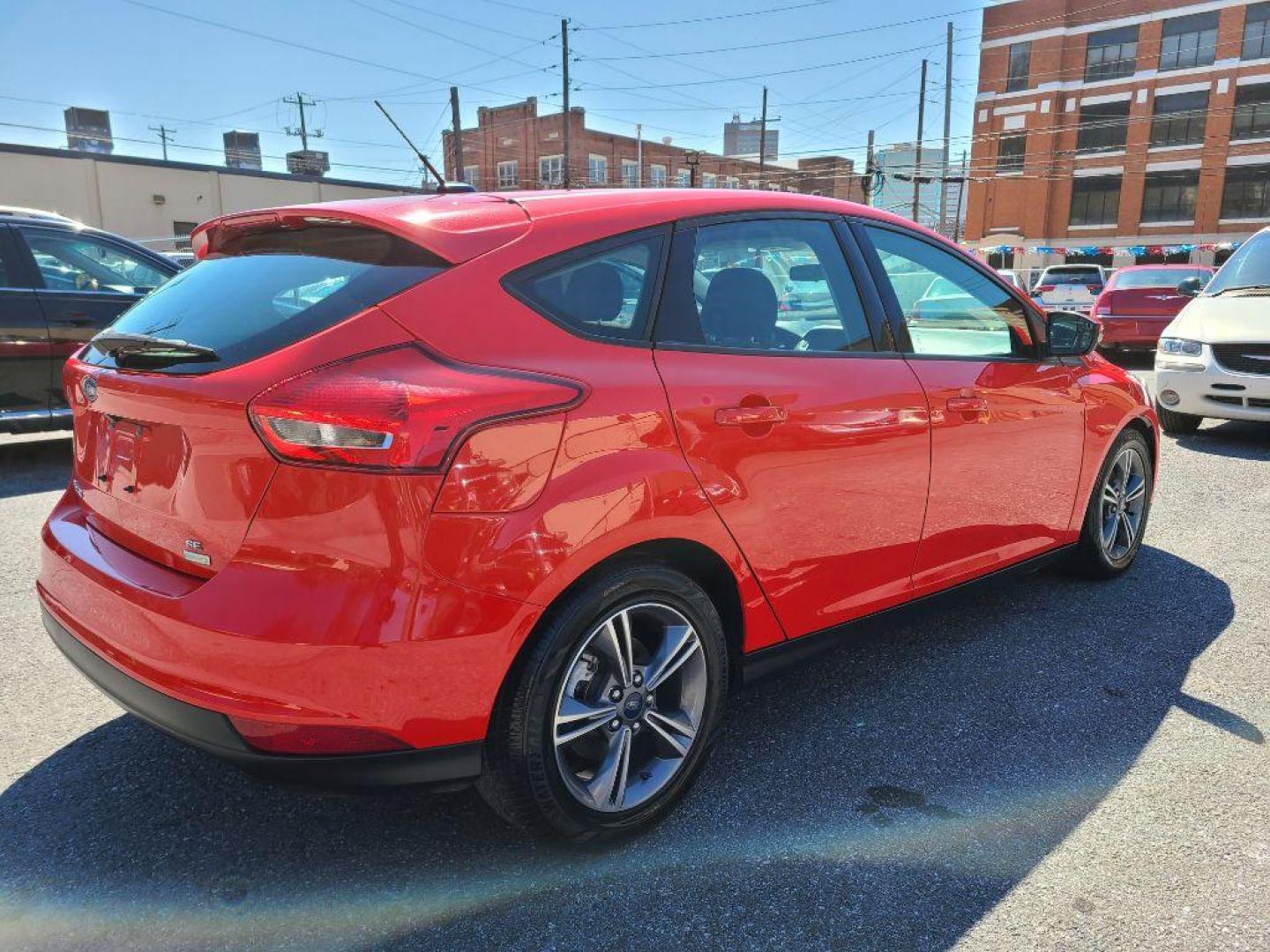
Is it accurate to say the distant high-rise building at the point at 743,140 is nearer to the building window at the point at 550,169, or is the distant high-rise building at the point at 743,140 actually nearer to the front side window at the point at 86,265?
the building window at the point at 550,169

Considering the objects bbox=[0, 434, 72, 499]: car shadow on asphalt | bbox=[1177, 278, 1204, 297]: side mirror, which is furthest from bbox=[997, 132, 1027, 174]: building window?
bbox=[0, 434, 72, 499]: car shadow on asphalt

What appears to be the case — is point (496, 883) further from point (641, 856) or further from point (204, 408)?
point (204, 408)

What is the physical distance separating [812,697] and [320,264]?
7.13 ft

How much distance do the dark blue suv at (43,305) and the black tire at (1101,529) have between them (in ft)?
19.5

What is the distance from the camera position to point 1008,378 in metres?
3.42

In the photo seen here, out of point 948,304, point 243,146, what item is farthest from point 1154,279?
point 243,146

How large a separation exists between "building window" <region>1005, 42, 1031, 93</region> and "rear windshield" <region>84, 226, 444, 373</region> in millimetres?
61960

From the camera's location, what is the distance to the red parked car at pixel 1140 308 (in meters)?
14.3

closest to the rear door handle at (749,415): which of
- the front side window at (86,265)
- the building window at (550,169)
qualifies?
the front side window at (86,265)

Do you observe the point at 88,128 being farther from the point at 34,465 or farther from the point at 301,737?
the point at 301,737

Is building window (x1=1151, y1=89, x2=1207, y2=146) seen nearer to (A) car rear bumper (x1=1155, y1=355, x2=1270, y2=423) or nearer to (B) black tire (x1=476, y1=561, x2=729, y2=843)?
(A) car rear bumper (x1=1155, y1=355, x2=1270, y2=423)

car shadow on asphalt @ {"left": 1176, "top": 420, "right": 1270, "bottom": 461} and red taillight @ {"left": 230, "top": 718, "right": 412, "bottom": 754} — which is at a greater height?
red taillight @ {"left": 230, "top": 718, "right": 412, "bottom": 754}

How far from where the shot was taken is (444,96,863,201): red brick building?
53562mm

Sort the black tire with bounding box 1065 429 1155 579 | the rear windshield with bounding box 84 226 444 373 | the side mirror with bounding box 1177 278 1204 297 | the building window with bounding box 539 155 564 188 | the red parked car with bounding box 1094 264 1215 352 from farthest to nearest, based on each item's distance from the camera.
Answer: the building window with bounding box 539 155 564 188 → the red parked car with bounding box 1094 264 1215 352 → the side mirror with bounding box 1177 278 1204 297 → the black tire with bounding box 1065 429 1155 579 → the rear windshield with bounding box 84 226 444 373
